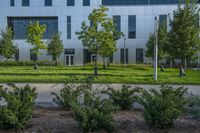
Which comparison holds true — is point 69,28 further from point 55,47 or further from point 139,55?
point 139,55

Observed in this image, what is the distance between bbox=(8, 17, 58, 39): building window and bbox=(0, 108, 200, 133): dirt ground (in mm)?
59821

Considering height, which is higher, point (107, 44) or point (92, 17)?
point (92, 17)

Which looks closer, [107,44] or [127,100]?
[127,100]

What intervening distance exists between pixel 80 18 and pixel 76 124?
195 ft

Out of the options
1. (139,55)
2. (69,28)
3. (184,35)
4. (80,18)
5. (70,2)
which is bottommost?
(139,55)

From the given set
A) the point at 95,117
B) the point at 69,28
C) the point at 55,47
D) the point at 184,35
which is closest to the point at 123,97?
the point at 95,117

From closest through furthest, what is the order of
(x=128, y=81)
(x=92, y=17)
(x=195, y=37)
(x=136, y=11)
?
(x=128, y=81), (x=195, y=37), (x=92, y=17), (x=136, y=11)

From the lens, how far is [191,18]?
1229 inches

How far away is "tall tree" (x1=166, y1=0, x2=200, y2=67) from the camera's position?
30.5 metres

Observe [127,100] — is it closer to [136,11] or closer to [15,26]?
[136,11]

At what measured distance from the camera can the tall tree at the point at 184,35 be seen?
100 ft

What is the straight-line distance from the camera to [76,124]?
26.2 feet

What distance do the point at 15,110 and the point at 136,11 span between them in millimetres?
59939

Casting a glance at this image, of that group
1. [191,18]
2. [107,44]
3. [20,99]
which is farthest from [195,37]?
[20,99]
